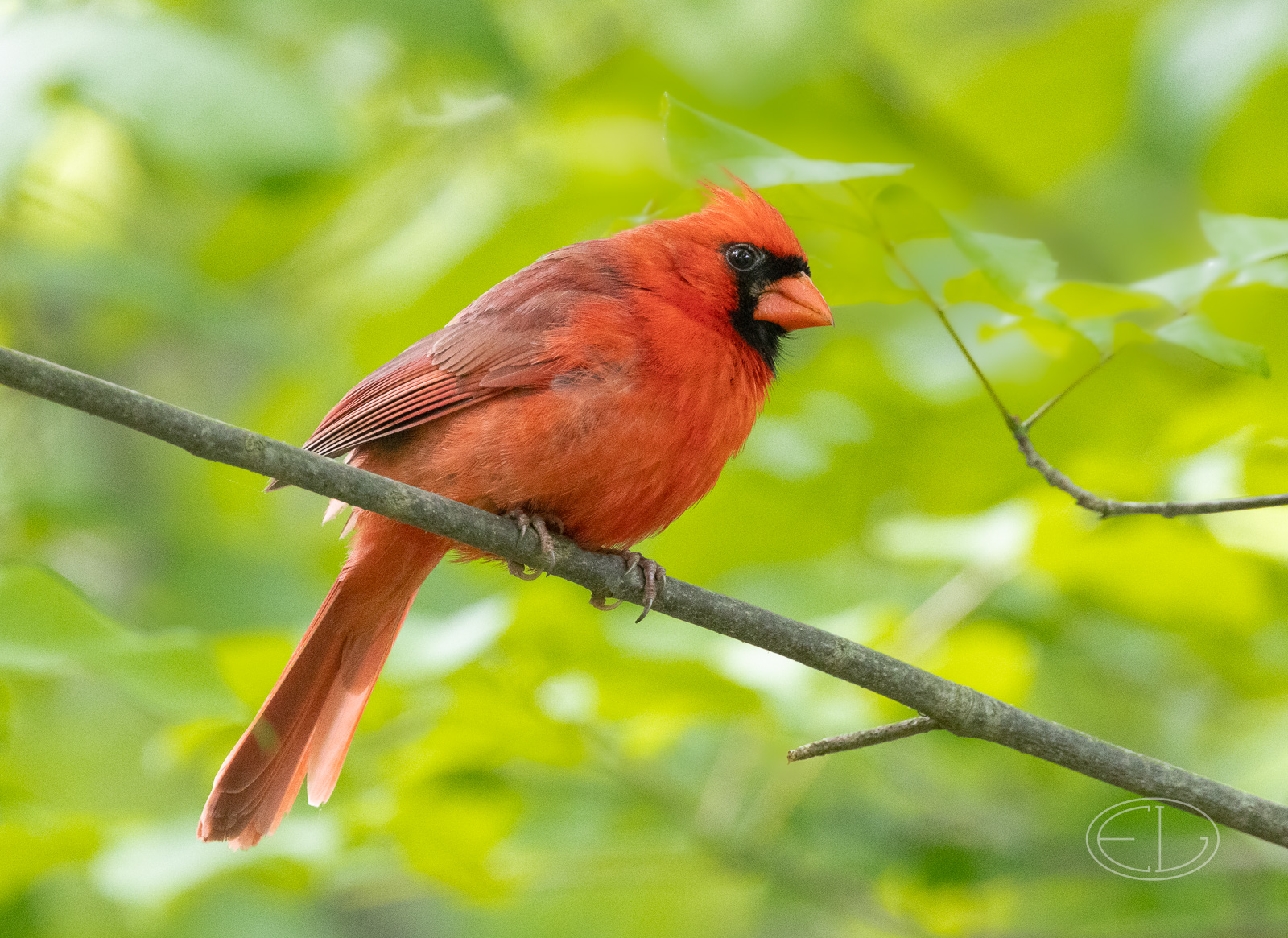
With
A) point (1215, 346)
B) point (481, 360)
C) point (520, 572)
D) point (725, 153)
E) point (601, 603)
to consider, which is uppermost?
point (725, 153)

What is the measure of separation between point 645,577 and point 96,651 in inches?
32.4

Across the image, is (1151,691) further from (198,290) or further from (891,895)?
(198,290)

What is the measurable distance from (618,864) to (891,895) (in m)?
0.66

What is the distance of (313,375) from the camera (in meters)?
3.81

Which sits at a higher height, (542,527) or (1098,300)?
(1098,300)

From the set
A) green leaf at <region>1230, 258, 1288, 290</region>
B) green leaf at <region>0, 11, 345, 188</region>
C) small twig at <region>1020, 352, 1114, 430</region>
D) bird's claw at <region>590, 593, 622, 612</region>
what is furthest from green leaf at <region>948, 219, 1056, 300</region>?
green leaf at <region>0, 11, 345, 188</region>

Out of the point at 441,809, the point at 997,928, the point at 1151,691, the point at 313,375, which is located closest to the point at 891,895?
the point at 997,928

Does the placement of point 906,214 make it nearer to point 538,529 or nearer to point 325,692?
point 538,529

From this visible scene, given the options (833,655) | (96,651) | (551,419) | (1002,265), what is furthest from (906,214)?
(96,651)

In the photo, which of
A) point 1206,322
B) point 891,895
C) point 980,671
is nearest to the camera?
point 1206,322

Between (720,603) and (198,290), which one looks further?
(198,290)

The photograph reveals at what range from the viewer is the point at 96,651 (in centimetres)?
172

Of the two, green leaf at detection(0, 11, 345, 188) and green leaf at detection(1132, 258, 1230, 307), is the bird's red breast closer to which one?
green leaf at detection(0, 11, 345, 188)

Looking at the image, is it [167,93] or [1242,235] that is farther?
[167,93]
